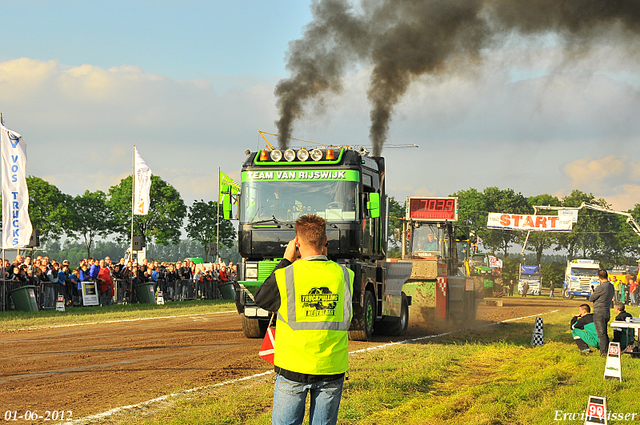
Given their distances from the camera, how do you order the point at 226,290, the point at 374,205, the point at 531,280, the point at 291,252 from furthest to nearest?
the point at 531,280, the point at 226,290, the point at 374,205, the point at 291,252

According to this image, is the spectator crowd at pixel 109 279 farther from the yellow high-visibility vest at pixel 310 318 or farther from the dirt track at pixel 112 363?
the yellow high-visibility vest at pixel 310 318

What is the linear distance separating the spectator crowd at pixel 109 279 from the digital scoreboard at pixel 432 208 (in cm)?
630

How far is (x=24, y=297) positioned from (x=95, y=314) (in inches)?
86.5

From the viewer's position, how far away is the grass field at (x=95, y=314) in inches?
686

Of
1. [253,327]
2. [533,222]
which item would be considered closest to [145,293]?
[253,327]

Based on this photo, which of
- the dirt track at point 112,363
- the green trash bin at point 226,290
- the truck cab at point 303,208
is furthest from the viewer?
the green trash bin at point 226,290

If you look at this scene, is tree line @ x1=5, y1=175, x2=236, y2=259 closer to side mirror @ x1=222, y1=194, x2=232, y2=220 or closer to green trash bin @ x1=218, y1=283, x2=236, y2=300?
green trash bin @ x1=218, y1=283, x2=236, y2=300

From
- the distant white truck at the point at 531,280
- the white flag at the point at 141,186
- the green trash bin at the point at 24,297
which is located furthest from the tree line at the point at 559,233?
the green trash bin at the point at 24,297

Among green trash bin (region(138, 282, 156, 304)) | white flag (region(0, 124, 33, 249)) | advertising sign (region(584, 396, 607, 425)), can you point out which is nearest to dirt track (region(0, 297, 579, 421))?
white flag (region(0, 124, 33, 249))

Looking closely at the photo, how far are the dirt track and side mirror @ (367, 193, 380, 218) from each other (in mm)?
2541

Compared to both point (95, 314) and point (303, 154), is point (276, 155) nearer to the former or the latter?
point (303, 154)

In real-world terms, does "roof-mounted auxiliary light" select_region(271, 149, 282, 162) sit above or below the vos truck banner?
below

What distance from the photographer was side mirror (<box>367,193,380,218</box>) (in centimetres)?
1300

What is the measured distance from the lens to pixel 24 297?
2034 centimetres
